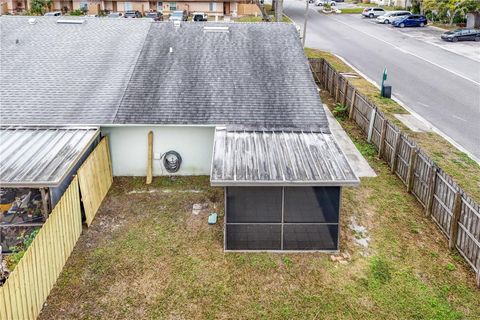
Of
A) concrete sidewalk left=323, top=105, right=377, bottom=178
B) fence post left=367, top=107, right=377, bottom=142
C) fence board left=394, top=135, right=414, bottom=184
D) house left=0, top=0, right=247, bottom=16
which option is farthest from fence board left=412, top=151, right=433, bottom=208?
house left=0, top=0, right=247, bottom=16

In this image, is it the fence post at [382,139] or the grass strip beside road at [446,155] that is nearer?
the grass strip beside road at [446,155]

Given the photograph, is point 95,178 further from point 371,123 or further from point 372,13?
point 372,13

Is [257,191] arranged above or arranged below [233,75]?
below

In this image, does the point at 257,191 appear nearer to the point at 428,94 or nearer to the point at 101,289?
the point at 101,289

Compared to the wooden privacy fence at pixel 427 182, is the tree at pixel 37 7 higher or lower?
higher

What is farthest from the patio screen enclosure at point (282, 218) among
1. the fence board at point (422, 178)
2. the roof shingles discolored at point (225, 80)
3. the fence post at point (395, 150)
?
the fence post at point (395, 150)

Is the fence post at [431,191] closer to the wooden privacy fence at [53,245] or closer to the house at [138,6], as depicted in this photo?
the wooden privacy fence at [53,245]

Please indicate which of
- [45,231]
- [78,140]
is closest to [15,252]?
[45,231]
